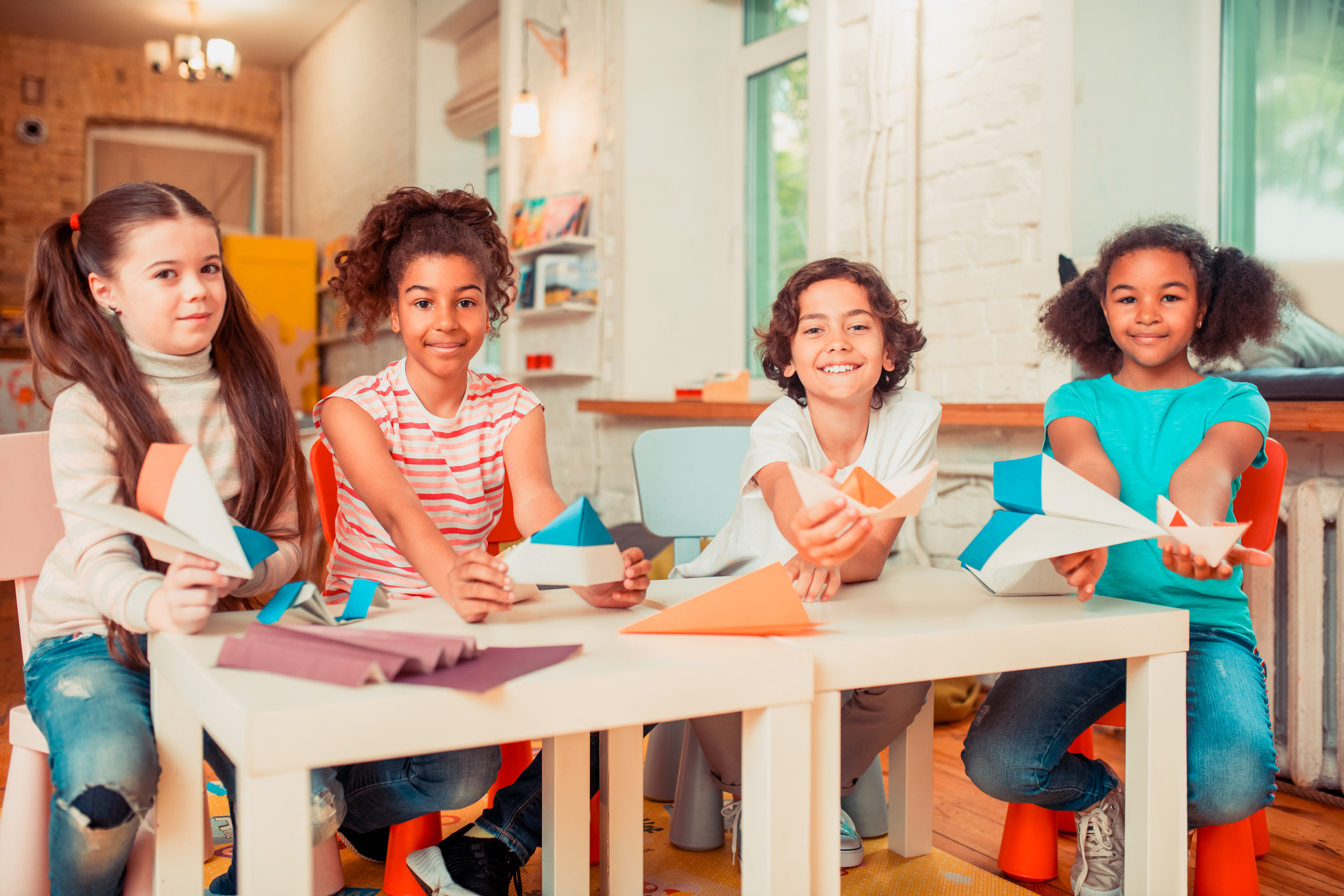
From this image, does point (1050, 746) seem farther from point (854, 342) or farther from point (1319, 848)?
point (1319, 848)

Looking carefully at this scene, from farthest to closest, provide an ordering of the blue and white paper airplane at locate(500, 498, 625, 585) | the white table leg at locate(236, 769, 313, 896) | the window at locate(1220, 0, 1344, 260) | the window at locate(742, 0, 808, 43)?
the window at locate(742, 0, 808, 43) → the window at locate(1220, 0, 1344, 260) → the blue and white paper airplane at locate(500, 498, 625, 585) → the white table leg at locate(236, 769, 313, 896)

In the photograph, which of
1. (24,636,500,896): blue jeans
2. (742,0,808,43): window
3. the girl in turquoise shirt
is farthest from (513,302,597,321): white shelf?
(24,636,500,896): blue jeans

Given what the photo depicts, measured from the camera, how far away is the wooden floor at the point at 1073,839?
4.97 feet

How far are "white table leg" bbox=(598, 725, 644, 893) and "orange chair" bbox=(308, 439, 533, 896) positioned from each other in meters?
0.20

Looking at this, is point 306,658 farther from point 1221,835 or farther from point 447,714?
point 1221,835

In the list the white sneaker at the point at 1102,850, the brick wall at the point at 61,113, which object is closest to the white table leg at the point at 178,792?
the white sneaker at the point at 1102,850

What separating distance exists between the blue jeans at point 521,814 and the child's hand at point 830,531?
471 mm

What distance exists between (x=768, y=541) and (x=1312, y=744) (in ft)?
3.95

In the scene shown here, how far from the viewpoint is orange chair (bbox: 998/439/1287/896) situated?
1.34 m

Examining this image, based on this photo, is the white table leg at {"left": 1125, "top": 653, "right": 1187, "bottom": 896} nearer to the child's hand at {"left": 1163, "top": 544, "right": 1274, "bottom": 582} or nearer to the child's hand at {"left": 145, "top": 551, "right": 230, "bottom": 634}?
the child's hand at {"left": 1163, "top": 544, "right": 1274, "bottom": 582}

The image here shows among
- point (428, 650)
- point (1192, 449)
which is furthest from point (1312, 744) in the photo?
point (428, 650)

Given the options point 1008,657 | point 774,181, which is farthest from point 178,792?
point 774,181

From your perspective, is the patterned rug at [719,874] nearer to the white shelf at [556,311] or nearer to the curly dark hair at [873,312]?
the curly dark hair at [873,312]

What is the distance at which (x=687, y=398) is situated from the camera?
3.42 metres
